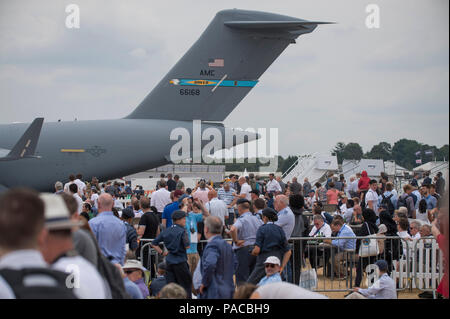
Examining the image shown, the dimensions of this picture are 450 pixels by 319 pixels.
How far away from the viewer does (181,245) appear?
788cm

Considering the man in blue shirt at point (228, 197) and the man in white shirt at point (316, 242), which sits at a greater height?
the man in blue shirt at point (228, 197)

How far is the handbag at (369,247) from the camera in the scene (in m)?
9.67

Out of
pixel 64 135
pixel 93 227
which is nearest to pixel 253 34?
pixel 64 135

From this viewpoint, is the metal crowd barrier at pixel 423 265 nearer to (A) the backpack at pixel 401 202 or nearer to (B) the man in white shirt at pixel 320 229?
(B) the man in white shirt at pixel 320 229

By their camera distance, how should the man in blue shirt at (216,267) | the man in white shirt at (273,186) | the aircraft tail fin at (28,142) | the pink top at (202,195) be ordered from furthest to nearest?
the man in white shirt at (273,186)
the pink top at (202,195)
the aircraft tail fin at (28,142)
the man in blue shirt at (216,267)

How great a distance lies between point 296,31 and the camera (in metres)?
15.7

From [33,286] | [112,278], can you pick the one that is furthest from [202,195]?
[33,286]

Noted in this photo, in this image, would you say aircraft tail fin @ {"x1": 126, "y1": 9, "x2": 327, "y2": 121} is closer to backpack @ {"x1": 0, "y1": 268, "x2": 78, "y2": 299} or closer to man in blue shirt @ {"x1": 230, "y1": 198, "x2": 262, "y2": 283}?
man in blue shirt @ {"x1": 230, "y1": 198, "x2": 262, "y2": 283}

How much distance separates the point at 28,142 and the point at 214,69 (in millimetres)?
5503

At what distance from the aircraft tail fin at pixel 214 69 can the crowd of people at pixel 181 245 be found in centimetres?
234

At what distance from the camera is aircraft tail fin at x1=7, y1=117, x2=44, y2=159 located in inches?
502

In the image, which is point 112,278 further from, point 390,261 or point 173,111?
point 173,111

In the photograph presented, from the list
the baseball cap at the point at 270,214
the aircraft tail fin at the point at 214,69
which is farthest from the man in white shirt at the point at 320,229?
the aircraft tail fin at the point at 214,69
